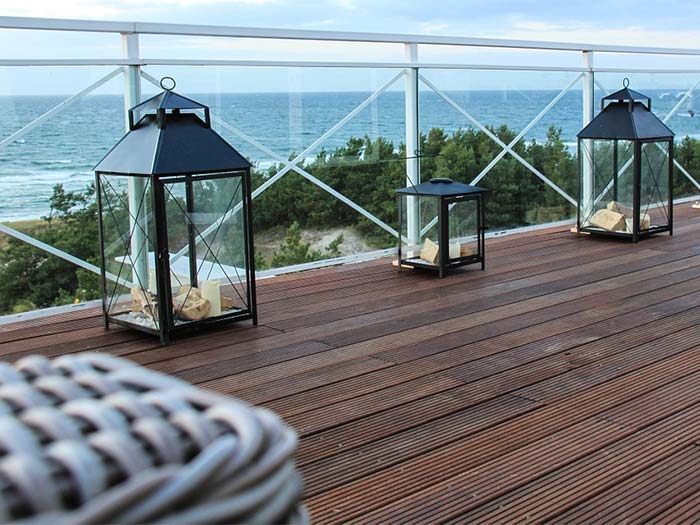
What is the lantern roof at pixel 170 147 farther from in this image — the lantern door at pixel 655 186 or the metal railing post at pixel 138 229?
the lantern door at pixel 655 186

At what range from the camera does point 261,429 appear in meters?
0.56

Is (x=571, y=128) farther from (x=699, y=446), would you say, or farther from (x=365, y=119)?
(x=699, y=446)

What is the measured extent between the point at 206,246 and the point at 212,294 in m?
0.17

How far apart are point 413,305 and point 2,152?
1612 millimetres

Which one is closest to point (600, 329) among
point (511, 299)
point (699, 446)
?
point (511, 299)

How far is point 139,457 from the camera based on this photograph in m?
0.51

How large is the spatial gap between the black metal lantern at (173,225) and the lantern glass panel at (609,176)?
247 centimetres

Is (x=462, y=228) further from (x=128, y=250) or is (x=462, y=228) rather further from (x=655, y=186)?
(x=128, y=250)

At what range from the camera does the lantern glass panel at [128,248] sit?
124 inches

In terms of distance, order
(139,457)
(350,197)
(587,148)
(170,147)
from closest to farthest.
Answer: (139,457), (170,147), (350,197), (587,148)

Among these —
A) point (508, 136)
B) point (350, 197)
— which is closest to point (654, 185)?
point (508, 136)

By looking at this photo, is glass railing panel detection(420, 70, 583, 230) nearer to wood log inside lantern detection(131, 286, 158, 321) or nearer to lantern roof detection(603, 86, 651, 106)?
lantern roof detection(603, 86, 651, 106)

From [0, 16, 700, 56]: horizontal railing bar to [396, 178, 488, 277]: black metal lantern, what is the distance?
74 centimetres

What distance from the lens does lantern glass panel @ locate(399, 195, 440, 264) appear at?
13.8ft
